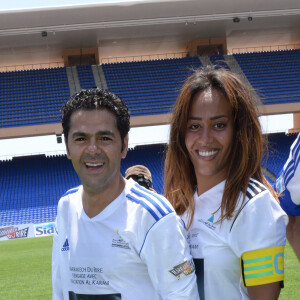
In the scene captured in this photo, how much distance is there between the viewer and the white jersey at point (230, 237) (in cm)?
168

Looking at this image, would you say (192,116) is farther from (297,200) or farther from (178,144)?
(297,200)

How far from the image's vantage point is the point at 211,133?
1920mm

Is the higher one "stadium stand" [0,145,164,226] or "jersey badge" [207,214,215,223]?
"stadium stand" [0,145,164,226]

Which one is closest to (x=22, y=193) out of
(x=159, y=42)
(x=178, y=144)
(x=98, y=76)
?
(x=98, y=76)

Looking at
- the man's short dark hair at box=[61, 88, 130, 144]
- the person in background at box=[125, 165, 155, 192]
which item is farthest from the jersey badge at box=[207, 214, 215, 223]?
the person in background at box=[125, 165, 155, 192]

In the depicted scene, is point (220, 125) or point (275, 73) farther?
point (275, 73)

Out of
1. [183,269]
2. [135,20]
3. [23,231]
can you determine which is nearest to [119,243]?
[183,269]

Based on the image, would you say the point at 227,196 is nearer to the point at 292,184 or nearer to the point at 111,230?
the point at 292,184

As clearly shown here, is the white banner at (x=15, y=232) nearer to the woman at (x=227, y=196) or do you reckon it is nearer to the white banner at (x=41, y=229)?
the white banner at (x=41, y=229)

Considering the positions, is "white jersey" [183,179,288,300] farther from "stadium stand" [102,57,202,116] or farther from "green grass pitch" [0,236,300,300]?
"stadium stand" [102,57,202,116]

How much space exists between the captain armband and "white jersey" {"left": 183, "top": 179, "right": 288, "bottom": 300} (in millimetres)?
23

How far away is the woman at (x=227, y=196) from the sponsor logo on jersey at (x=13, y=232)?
13.4 meters

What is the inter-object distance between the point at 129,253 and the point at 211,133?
566mm

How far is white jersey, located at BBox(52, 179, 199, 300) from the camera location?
5.58 feet
